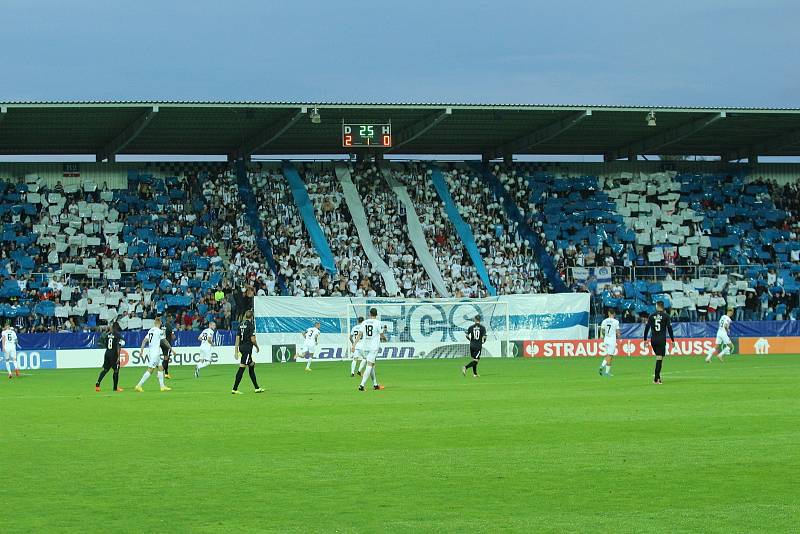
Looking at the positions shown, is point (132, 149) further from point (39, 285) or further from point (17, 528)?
point (17, 528)

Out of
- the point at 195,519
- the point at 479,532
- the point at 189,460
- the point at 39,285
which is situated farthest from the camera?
the point at 39,285

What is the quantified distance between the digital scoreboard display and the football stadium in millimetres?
181

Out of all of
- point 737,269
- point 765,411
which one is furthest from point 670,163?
point 765,411

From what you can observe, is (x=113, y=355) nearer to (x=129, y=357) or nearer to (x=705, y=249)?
(x=129, y=357)

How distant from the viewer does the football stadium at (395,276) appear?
2323 centimetres

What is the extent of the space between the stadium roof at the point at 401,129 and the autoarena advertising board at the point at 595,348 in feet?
37.9

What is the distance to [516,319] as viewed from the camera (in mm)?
54438

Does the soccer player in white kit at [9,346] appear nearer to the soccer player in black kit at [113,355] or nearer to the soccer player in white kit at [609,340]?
the soccer player in black kit at [113,355]

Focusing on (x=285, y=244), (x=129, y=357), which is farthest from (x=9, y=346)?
(x=285, y=244)

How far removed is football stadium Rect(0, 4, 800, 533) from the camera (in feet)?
76.2

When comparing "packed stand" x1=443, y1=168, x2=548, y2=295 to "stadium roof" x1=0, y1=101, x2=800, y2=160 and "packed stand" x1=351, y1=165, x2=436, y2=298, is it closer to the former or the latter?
"stadium roof" x1=0, y1=101, x2=800, y2=160

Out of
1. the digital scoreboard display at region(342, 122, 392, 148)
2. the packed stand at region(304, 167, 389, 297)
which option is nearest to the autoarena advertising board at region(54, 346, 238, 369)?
the packed stand at region(304, 167, 389, 297)

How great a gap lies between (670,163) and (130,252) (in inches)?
1246

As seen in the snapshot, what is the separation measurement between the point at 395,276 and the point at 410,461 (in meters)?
42.7
